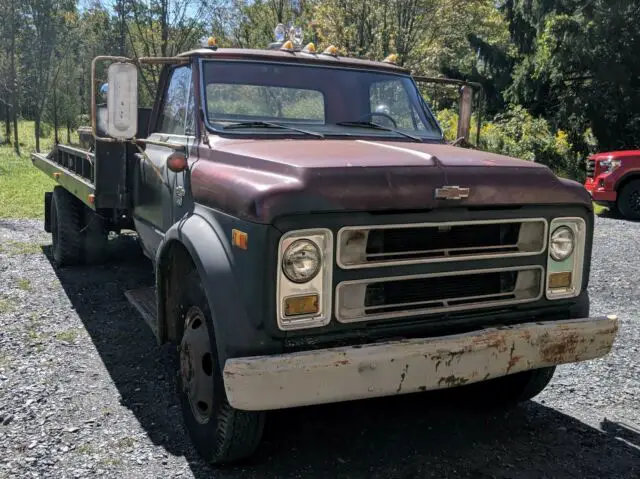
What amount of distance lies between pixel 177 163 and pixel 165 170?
0.51 m

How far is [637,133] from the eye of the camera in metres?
18.2

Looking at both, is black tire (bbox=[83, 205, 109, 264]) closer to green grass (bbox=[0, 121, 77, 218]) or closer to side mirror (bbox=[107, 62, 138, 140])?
A: side mirror (bbox=[107, 62, 138, 140])

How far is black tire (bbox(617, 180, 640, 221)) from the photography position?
12.4 meters

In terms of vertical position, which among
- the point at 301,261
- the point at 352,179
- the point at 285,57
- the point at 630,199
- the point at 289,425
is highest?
the point at 285,57

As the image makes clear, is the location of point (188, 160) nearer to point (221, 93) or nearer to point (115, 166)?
point (221, 93)

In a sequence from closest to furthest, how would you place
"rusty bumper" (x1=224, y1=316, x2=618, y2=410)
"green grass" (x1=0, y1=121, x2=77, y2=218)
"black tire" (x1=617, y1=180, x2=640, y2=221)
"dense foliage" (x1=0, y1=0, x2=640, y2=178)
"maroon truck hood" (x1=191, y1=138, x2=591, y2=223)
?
"rusty bumper" (x1=224, y1=316, x2=618, y2=410) < "maroon truck hood" (x1=191, y1=138, x2=591, y2=223) < "green grass" (x1=0, y1=121, x2=77, y2=218) < "black tire" (x1=617, y1=180, x2=640, y2=221) < "dense foliage" (x1=0, y1=0, x2=640, y2=178)

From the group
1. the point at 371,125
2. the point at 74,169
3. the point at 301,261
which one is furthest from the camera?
the point at 74,169

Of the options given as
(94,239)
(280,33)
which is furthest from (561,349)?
(94,239)

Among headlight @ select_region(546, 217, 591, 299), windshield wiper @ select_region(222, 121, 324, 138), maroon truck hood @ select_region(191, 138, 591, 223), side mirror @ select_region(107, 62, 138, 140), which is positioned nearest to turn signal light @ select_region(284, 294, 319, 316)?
maroon truck hood @ select_region(191, 138, 591, 223)

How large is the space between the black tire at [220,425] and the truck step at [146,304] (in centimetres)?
77

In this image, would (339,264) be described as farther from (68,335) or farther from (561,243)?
(68,335)

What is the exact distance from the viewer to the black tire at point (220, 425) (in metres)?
3.14

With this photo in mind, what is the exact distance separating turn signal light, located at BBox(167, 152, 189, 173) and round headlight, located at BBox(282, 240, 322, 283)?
129cm

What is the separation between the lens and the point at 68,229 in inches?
279
